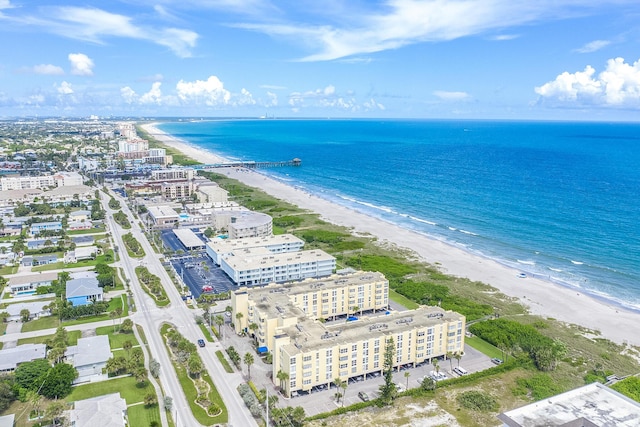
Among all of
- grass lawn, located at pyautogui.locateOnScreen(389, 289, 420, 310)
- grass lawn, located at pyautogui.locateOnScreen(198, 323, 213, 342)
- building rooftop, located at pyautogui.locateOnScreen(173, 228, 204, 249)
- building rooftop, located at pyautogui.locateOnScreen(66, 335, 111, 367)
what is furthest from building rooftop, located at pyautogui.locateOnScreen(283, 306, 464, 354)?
building rooftop, located at pyautogui.locateOnScreen(173, 228, 204, 249)

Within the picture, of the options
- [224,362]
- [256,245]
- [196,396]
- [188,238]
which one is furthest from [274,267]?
[196,396]

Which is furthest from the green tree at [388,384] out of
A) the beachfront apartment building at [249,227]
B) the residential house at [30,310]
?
the beachfront apartment building at [249,227]

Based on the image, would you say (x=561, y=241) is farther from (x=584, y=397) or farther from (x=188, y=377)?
(x=188, y=377)

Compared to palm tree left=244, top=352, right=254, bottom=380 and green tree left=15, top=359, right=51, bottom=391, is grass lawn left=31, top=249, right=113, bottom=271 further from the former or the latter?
palm tree left=244, top=352, right=254, bottom=380

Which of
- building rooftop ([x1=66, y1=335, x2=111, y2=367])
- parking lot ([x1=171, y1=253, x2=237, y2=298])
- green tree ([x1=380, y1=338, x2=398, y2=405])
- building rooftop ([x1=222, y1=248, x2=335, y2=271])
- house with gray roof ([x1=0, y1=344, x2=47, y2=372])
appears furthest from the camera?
building rooftop ([x1=222, y1=248, x2=335, y2=271])

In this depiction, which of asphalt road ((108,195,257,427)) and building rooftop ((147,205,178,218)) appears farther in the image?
building rooftop ((147,205,178,218))

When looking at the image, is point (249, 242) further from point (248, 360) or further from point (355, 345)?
point (355, 345)

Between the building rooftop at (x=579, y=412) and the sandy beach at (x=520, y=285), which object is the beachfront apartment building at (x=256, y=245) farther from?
the building rooftop at (x=579, y=412)
